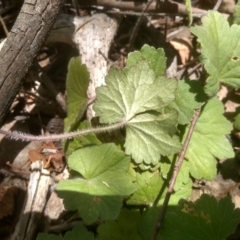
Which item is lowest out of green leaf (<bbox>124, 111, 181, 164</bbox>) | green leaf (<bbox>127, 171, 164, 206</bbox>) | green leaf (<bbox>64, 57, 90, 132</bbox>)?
green leaf (<bbox>127, 171, 164, 206</bbox>)

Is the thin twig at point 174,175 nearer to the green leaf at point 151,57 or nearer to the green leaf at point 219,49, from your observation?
the green leaf at point 219,49

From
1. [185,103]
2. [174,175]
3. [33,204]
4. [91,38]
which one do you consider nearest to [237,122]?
[185,103]

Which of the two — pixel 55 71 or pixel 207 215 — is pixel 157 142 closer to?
pixel 207 215

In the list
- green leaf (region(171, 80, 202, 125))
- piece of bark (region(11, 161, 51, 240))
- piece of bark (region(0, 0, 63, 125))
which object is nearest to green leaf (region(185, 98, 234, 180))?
green leaf (region(171, 80, 202, 125))

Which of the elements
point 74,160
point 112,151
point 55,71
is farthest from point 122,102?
point 55,71

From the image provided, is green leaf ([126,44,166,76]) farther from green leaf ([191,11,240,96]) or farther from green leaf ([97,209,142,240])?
green leaf ([97,209,142,240])

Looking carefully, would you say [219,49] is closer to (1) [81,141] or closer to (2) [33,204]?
(1) [81,141]
